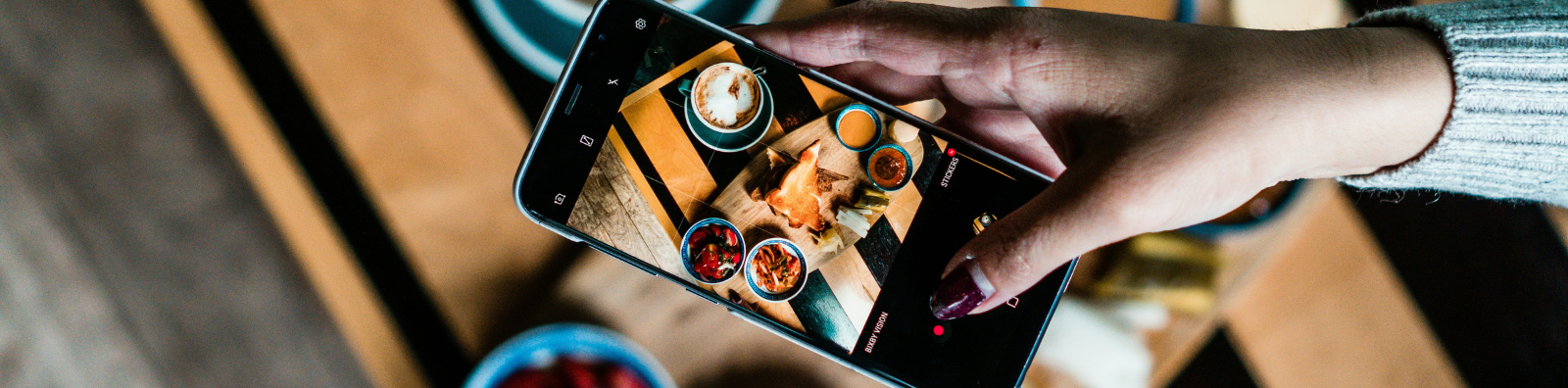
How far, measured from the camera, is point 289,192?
2.85 feet

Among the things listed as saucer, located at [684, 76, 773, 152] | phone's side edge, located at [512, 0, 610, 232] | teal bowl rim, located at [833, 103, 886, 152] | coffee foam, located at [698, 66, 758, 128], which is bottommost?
teal bowl rim, located at [833, 103, 886, 152]

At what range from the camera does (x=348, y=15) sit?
836 mm

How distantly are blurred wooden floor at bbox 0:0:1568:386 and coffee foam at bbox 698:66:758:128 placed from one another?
220 mm

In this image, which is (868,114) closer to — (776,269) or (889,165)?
→ (889,165)

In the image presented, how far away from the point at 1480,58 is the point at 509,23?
95 centimetres

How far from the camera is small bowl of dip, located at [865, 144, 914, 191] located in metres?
0.64

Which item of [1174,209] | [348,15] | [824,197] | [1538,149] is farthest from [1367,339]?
[348,15]

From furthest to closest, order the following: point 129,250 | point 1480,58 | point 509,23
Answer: point 129,250, point 509,23, point 1480,58

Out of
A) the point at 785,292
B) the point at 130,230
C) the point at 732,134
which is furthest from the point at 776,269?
→ the point at 130,230

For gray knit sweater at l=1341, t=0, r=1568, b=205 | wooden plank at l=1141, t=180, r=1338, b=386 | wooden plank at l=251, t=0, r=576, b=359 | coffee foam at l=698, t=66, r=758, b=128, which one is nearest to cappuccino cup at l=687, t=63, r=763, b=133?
coffee foam at l=698, t=66, r=758, b=128

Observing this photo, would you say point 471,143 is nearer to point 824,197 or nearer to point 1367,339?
point 824,197

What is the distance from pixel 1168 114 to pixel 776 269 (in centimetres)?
36

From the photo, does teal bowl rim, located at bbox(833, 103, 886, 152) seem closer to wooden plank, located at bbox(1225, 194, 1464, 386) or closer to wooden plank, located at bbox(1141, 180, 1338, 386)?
wooden plank, located at bbox(1141, 180, 1338, 386)

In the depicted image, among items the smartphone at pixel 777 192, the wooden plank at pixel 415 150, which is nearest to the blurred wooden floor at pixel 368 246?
the wooden plank at pixel 415 150
